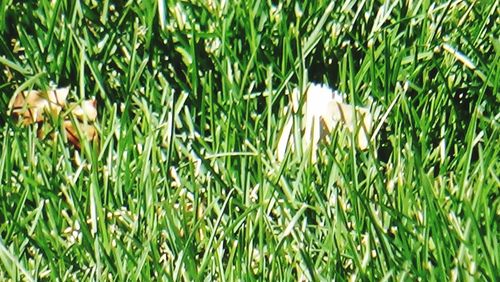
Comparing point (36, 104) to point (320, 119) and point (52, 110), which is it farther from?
point (320, 119)

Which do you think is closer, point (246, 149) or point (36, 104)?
point (246, 149)

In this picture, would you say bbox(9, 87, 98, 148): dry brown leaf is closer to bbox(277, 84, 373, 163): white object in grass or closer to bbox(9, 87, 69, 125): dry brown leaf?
bbox(9, 87, 69, 125): dry brown leaf

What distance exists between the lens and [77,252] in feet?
6.07

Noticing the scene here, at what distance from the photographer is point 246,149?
79.4 inches

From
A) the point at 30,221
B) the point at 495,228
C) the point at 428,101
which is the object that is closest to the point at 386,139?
the point at 428,101

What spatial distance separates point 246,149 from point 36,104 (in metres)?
0.46

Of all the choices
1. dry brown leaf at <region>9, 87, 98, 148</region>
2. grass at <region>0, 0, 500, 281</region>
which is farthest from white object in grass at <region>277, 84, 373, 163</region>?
dry brown leaf at <region>9, 87, 98, 148</region>

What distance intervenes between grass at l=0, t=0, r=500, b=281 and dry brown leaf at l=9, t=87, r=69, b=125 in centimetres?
2

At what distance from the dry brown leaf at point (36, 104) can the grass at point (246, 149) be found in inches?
1.0

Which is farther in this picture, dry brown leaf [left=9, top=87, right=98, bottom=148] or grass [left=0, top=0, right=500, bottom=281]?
dry brown leaf [left=9, top=87, right=98, bottom=148]

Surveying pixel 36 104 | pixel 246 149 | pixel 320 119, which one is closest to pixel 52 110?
pixel 36 104

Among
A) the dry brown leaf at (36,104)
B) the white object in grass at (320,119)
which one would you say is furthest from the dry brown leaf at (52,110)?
the white object in grass at (320,119)

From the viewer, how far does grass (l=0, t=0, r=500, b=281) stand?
5.84ft

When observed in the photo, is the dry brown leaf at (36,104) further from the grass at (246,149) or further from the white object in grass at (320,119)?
the white object in grass at (320,119)
